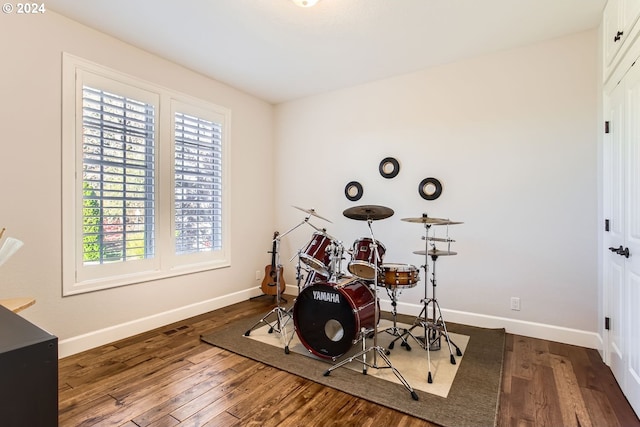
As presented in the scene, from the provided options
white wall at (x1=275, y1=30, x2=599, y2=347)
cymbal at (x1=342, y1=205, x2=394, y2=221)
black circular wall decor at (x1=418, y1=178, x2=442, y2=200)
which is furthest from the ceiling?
cymbal at (x1=342, y1=205, x2=394, y2=221)

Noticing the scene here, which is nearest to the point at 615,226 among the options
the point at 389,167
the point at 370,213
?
the point at 370,213

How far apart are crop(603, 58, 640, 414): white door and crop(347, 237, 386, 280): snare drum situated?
1.55 meters

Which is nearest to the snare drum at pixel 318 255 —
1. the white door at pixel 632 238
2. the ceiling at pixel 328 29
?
the ceiling at pixel 328 29

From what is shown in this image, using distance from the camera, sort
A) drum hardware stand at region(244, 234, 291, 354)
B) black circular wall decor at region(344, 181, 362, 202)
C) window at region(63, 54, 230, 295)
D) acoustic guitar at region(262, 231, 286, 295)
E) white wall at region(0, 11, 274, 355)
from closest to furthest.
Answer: white wall at region(0, 11, 274, 355) → window at region(63, 54, 230, 295) → drum hardware stand at region(244, 234, 291, 354) → black circular wall decor at region(344, 181, 362, 202) → acoustic guitar at region(262, 231, 286, 295)

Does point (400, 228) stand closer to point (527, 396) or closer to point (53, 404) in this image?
point (527, 396)

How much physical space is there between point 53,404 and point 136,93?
305 cm

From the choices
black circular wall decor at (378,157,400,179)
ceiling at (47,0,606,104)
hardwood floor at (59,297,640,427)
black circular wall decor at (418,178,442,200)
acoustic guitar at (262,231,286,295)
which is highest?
ceiling at (47,0,606,104)

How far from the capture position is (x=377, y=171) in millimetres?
3801

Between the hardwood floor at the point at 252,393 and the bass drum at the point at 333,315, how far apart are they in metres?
0.33

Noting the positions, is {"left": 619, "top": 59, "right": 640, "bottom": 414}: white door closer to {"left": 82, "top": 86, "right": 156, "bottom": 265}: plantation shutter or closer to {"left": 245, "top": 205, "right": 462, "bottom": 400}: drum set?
{"left": 245, "top": 205, "right": 462, "bottom": 400}: drum set

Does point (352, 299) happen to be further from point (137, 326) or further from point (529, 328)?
point (137, 326)

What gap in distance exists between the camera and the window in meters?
2.65

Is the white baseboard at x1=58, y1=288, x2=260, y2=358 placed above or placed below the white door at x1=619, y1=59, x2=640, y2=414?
below

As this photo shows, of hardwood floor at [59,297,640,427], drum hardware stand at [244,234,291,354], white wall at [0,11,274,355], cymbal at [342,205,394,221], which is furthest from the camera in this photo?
drum hardware stand at [244,234,291,354]
